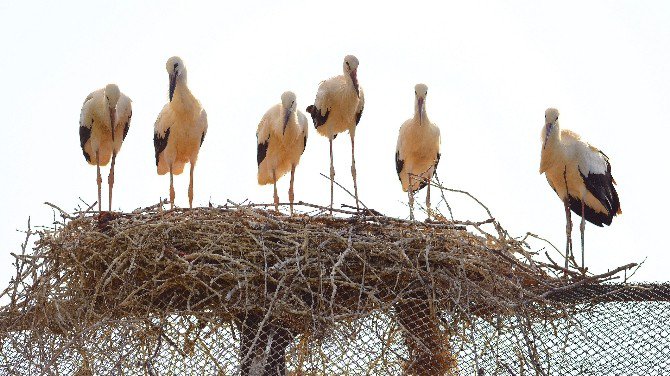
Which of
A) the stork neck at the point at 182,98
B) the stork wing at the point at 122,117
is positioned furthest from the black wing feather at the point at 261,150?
the stork wing at the point at 122,117

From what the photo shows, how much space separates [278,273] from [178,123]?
8.30 ft

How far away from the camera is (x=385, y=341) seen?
405 cm

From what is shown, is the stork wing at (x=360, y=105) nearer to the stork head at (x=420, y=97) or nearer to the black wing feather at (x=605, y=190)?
the stork head at (x=420, y=97)

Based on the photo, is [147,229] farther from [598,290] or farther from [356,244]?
[598,290]

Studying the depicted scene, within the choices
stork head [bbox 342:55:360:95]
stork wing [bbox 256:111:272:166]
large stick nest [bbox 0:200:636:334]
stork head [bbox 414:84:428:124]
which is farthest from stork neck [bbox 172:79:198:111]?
large stick nest [bbox 0:200:636:334]

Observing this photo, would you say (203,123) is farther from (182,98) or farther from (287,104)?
(287,104)

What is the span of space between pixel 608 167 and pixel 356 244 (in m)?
2.82

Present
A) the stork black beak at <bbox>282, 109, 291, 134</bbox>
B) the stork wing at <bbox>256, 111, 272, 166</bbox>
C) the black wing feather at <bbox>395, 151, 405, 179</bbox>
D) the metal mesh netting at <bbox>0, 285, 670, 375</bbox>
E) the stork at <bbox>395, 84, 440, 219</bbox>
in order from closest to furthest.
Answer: the metal mesh netting at <bbox>0, 285, 670, 375</bbox> → the stork black beak at <bbox>282, 109, 291, 134</bbox> → the stork wing at <bbox>256, 111, 272, 166</bbox> → the stork at <bbox>395, 84, 440, 219</bbox> → the black wing feather at <bbox>395, 151, 405, 179</bbox>

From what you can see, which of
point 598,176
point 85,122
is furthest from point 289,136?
point 598,176

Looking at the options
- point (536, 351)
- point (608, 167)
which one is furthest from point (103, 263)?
point (608, 167)

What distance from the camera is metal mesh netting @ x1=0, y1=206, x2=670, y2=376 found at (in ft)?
13.4

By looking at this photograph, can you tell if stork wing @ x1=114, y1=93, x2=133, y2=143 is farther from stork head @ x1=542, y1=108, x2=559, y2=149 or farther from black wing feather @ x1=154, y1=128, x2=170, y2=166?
stork head @ x1=542, y1=108, x2=559, y2=149

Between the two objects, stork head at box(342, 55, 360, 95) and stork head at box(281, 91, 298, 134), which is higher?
stork head at box(342, 55, 360, 95)

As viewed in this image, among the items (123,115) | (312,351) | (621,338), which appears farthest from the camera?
(123,115)
